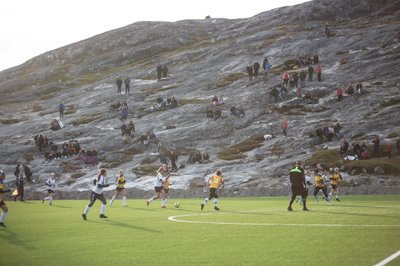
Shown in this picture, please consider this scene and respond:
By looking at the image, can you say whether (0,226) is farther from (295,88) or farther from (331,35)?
(331,35)

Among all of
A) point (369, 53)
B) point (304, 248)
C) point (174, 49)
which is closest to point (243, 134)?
point (369, 53)

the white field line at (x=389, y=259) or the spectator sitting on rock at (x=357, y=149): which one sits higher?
the spectator sitting on rock at (x=357, y=149)

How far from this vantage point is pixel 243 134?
75812 millimetres

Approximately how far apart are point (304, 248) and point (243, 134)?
202 feet

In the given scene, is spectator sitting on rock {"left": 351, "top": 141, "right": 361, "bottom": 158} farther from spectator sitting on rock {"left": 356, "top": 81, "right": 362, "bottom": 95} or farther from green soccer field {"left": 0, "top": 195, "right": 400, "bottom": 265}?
green soccer field {"left": 0, "top": 195, "right": 400, "bottom": 265}

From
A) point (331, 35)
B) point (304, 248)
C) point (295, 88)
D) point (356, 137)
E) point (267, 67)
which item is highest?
point (331, 35)

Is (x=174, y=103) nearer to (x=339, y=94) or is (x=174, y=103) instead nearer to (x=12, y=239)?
(x=339, y=94)

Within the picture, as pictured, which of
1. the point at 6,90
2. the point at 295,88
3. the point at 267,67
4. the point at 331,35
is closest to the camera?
the point at 295,88

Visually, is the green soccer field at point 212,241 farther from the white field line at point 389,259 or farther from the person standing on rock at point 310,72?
the person standing on rock at point 310,72

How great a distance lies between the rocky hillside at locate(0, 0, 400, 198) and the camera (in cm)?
6059

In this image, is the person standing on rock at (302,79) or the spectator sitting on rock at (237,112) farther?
the person standing on rock at (302,79)

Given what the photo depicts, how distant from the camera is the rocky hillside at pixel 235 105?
6059 cm

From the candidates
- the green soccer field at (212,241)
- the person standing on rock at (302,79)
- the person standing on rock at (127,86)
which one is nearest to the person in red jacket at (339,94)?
the person standing on rock at (302,79)

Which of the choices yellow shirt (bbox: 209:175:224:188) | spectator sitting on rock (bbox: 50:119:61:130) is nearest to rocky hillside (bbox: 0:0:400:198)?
spectator sitting on rock (bbox: 50:119:61:130)
